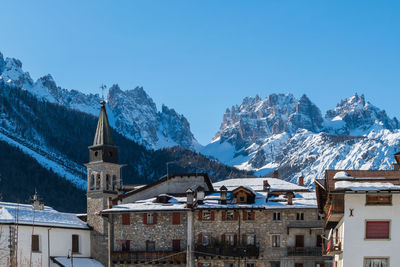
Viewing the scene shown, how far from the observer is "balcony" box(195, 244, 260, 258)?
8250cm

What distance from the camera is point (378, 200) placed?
5366cm

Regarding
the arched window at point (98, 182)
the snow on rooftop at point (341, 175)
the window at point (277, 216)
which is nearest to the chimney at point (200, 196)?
the window at point (277, 216)

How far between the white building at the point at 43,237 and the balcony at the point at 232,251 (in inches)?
621

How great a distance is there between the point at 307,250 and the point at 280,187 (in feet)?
91.4

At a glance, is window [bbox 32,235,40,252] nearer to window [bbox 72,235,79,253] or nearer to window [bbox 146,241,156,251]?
window [bbox 72,235,79,253]

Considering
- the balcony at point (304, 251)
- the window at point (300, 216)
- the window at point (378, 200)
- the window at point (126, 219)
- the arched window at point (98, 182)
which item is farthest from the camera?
the arched window at point (98, 182)

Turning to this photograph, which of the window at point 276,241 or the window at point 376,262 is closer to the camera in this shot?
the window at point 376,262

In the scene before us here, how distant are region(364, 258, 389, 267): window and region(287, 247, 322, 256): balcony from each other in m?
28.0

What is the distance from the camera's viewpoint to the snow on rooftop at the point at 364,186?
2080 inches

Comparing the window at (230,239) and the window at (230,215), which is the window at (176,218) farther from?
the window at (230,239)

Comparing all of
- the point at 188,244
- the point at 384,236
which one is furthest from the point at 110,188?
the point at 384,236

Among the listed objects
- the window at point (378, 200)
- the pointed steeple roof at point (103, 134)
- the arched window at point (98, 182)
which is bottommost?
the window at point (378, 200)

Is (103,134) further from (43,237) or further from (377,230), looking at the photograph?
(377,230)

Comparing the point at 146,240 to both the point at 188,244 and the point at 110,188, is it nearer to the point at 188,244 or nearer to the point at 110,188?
the point at 188,244
